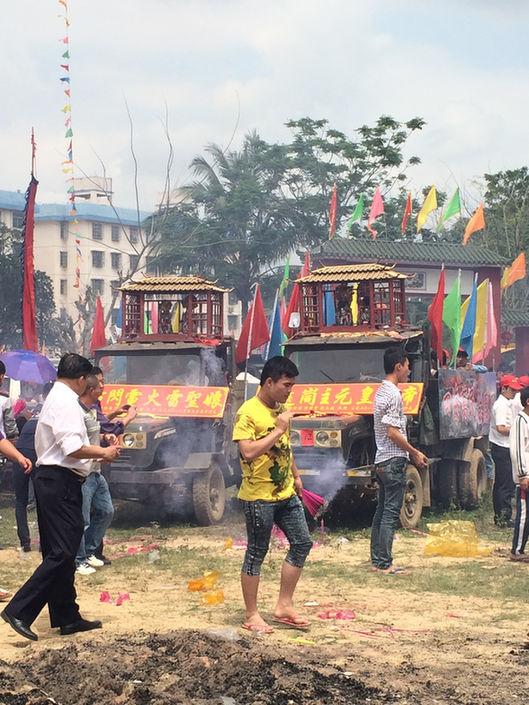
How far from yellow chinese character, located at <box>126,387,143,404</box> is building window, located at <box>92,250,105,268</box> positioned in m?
54.1

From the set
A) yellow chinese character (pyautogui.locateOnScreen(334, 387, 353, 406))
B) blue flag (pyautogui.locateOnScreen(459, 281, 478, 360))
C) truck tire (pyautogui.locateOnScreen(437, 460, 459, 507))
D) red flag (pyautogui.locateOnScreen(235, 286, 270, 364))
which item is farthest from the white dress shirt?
blue flag (pyautogui.locateOnScreen(459, 281, 478, 360))

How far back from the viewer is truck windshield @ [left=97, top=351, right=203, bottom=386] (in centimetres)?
1218

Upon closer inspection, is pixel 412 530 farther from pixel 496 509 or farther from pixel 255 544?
pixel 255 544

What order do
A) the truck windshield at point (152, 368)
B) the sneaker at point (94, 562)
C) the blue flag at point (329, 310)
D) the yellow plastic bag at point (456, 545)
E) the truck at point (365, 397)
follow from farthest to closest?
the blue flag at point (329, 310) < the truck windshield at point (152, 368) < the truck at point (365, 397) < the yellow plastic bag at point (456, 545) < the sneaker at point (94, 562)

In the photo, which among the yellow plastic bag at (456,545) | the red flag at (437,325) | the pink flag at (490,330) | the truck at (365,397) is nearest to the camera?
the yellow plastic bag at (456,545)

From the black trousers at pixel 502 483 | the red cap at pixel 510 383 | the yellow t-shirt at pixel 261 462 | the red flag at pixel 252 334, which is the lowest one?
the black trousers at pixel 502 483

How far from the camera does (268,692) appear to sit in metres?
4.58

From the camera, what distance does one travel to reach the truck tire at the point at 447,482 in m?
12.9

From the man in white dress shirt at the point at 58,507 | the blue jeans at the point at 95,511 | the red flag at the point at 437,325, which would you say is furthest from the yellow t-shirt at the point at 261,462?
the red flag at the point at 437,325

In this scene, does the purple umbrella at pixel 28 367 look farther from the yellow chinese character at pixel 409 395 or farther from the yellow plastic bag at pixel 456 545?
the yellow plastic bag at pixel 456 545

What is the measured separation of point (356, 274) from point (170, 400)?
3.08 m

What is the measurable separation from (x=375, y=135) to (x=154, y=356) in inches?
1060

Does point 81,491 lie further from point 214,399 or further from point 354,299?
point 354,299

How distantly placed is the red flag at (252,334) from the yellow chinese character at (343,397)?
2.12m
